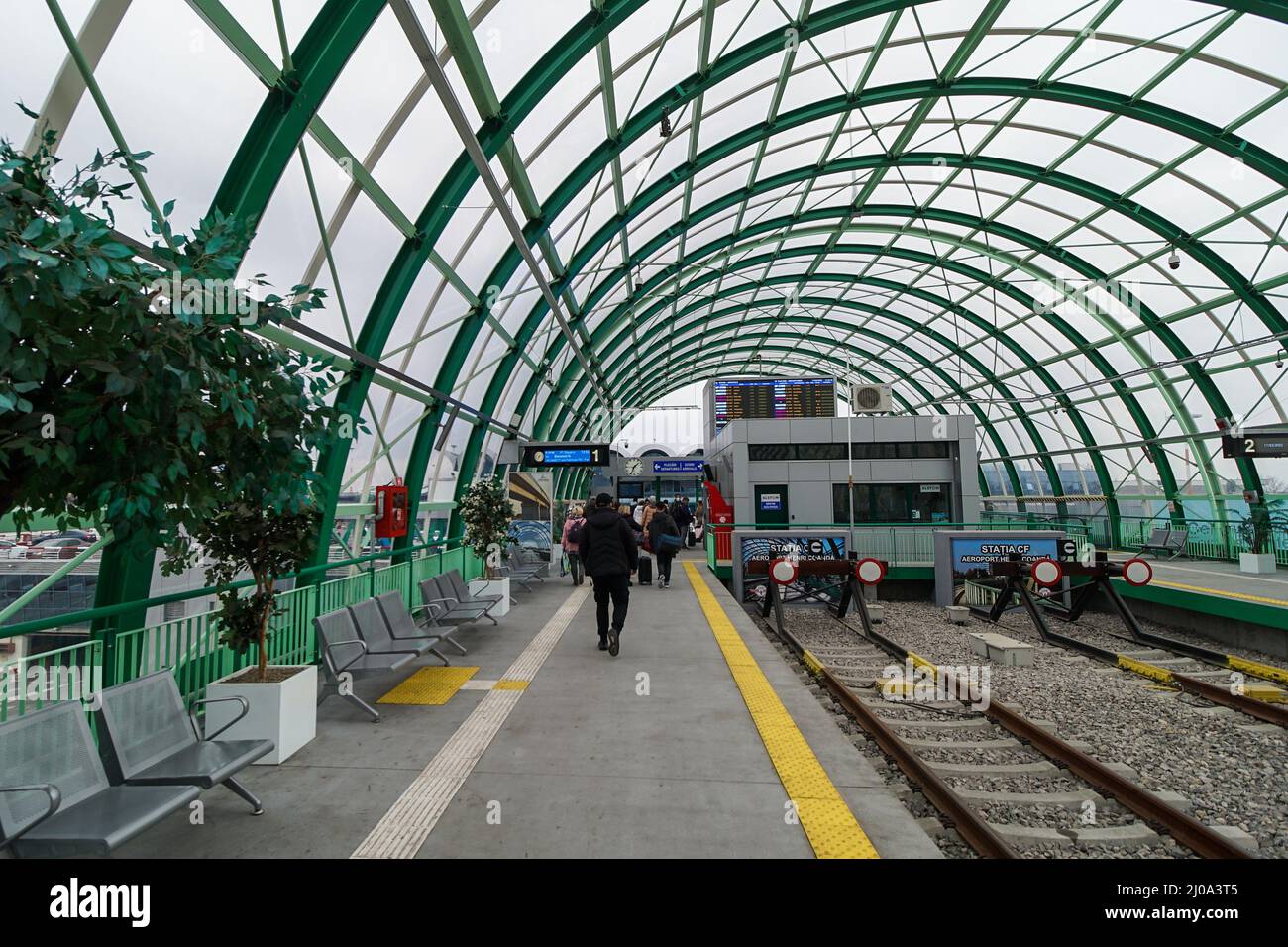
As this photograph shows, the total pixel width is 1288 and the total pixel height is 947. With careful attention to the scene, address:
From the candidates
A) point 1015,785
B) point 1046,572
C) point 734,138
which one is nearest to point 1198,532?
point 1046,572

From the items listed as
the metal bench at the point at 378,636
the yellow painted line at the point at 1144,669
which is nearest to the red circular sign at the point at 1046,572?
the yellow painted line at the point at 1144,669

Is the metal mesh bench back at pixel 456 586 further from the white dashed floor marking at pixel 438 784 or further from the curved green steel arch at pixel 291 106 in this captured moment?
the curved green steel arch at pixel 291 106

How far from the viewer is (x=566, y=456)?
1456 centimetres

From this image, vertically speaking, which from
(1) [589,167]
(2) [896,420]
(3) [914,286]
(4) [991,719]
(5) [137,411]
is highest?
(3) [914,286]

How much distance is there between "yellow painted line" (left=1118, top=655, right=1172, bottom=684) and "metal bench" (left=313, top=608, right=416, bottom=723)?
9689 millimetres

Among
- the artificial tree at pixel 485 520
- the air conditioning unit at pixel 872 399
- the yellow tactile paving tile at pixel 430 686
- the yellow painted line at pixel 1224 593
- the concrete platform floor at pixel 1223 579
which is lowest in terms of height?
the concrete platform floor at pixel 1223 579

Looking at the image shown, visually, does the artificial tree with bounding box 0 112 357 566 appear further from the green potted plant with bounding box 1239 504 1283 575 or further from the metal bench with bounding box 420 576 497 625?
the green potted plant with bounding box 1239 504 1283 575

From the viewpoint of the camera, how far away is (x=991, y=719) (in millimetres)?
6738

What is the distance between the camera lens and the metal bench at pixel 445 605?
8.33 m

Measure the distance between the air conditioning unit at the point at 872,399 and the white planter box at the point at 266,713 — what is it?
1735 cm

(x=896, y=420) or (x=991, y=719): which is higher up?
(x=896, y=420)

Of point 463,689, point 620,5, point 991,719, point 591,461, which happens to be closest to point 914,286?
point 591,461

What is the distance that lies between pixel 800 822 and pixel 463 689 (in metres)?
3.77
